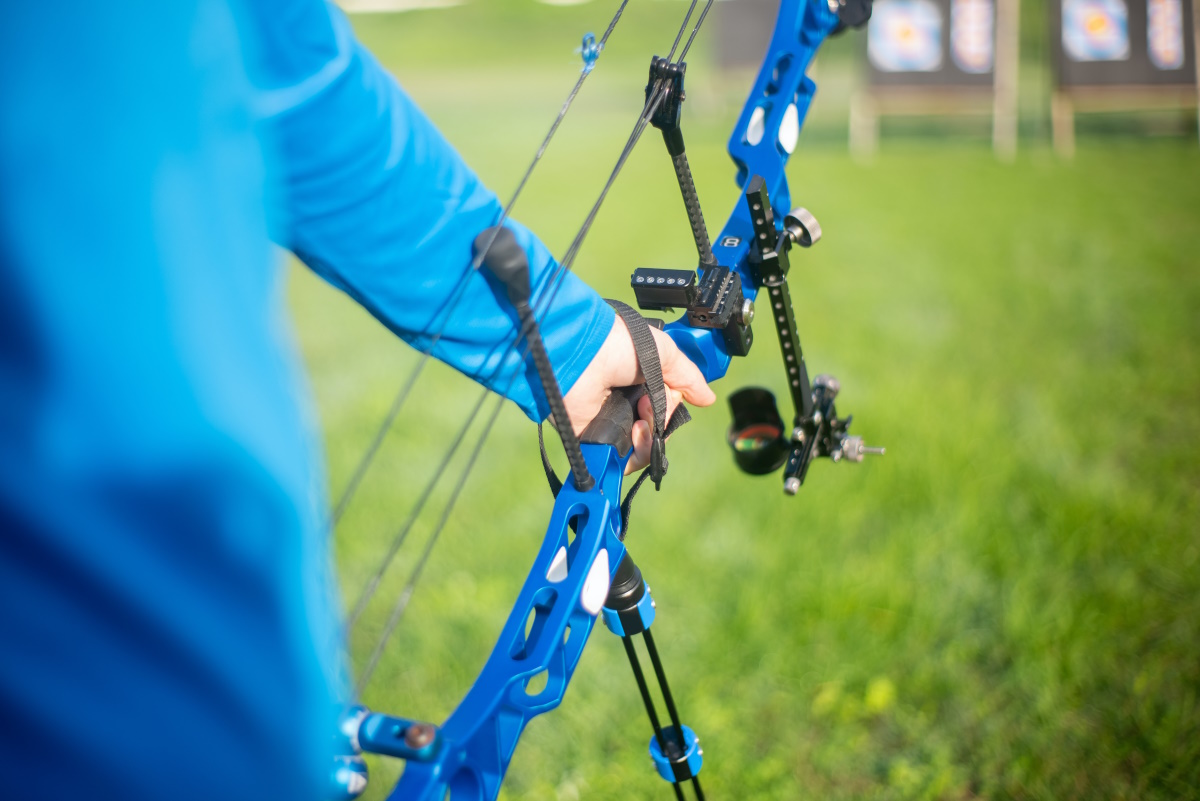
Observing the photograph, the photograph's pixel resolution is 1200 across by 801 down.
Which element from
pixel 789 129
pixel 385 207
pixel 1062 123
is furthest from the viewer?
pixel 1062 123

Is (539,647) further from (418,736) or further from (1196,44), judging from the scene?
(1196,44)

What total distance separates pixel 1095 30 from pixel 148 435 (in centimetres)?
1192

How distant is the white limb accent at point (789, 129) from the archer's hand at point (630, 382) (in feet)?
1.62

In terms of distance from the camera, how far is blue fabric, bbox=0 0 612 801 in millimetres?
565

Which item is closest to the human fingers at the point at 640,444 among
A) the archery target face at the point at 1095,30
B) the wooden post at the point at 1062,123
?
the wooden post at the point at 1062,123

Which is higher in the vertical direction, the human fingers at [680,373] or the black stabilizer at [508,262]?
the black stabilizer at [508,262]

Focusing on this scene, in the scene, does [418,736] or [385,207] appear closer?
[418,736]

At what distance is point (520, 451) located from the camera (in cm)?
406

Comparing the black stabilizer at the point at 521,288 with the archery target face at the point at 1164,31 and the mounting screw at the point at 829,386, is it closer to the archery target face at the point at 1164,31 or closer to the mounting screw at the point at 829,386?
the mounting screw at the point at 829,386

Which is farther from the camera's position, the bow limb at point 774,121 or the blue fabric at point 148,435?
the bow limb at point 774,121

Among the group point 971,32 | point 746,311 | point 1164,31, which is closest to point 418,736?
point 746,311

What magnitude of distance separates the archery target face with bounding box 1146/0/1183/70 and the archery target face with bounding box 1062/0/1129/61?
0.81 feet

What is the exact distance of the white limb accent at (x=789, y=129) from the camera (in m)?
1.67

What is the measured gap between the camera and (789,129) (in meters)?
1.68
